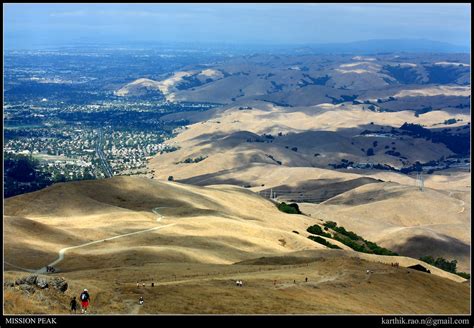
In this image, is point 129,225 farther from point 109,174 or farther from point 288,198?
point 109,174

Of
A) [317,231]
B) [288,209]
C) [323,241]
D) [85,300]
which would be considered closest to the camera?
[85,300]

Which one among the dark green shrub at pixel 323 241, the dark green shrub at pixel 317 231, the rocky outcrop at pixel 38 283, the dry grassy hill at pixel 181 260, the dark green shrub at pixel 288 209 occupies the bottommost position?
the dark green shrub at pixel 288 209

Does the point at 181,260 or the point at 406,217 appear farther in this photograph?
the point at 406,217

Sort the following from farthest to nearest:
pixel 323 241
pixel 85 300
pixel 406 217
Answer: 1. pixel 406 217
2. pixel 323 241
3. pixel 85 300

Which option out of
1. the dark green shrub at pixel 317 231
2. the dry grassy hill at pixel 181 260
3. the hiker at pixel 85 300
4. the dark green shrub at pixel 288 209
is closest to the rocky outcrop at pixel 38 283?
the dry grassy hill at pixel 181 260

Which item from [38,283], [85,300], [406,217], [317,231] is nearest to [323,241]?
A: [317,231]

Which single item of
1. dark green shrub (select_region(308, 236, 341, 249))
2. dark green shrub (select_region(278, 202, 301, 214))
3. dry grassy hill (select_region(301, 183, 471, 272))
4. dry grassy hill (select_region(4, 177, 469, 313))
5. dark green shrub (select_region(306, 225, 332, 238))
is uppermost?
dry grassy hill (select_region(4, 177, 469, 313))

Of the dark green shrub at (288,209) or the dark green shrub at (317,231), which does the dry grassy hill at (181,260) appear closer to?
the dark green shrub at (317,231)

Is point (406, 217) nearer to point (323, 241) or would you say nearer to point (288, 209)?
point (288, 209)

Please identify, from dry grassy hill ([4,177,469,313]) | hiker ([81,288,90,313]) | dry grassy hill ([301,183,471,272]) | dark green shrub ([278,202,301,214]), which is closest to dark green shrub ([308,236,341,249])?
dry grassy hill ([4,177,469,313])

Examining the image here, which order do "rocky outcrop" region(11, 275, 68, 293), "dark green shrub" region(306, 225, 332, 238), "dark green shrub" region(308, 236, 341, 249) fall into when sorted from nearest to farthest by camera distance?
1. "rocky outcrop" region(11, 275, 68, 293)
2. "dark green shrub" region(308, 236, 341, 249)
3. "dark green shrub" region(306, 225, 332, 238)

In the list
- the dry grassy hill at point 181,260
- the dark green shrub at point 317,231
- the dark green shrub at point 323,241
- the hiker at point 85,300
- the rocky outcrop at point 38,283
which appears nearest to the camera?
the hiker at point 85,300

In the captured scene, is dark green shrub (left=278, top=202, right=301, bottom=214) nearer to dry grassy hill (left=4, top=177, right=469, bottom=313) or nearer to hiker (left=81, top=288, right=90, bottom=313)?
dry grassy hill (left=4, top=177, right=469, bottom=313)
